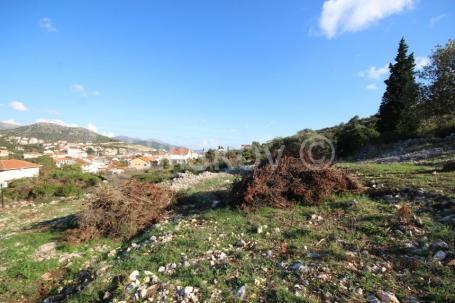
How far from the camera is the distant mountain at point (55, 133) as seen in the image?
5991 inches

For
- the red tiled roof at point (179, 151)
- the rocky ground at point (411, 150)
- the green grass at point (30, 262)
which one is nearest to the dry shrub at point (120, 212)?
the green grass at point (30, 262)

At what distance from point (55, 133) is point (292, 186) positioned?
182 m

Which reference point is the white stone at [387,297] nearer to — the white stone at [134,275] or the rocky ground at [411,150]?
the white stone at [134,275]

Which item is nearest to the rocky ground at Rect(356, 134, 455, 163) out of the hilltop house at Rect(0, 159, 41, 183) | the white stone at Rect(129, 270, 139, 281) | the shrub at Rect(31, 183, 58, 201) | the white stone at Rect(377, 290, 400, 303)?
the white stone at Rect(377, 290, 400, 303)

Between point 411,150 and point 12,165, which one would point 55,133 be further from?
point 411,150

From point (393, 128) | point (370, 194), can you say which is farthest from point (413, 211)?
point (393, 128)

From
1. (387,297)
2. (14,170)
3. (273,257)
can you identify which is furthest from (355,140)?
(14,170)

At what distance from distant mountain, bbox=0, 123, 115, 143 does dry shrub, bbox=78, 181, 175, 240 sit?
6478 inches

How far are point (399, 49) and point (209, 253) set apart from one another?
30.5 metres

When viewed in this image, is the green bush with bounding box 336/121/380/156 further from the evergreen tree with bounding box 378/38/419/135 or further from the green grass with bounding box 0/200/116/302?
the green grass with bounding box 0/200/116/302

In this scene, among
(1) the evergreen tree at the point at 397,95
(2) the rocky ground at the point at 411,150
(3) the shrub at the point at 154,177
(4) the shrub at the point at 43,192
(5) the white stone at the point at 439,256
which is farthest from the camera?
(1) the evergreen tree at the point at 397,95

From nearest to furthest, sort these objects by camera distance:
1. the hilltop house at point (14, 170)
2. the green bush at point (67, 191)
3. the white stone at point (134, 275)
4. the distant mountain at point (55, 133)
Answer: the white stone at point (134, 275), the green bush at point (67, 191), the hilltop house at point (14, 170), the distant mountain at point (55, 133)

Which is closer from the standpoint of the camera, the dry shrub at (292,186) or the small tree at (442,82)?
the dry shrub at (292,186)

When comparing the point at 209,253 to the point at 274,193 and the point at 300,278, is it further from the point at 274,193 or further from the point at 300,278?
the point at 274,193
